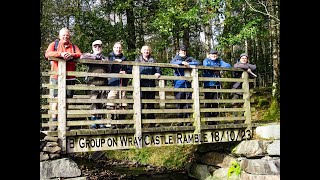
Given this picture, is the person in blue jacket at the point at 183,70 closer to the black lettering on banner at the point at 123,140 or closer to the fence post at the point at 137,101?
the fence post at the point at 137,101

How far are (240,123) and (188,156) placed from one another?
3.17 meters

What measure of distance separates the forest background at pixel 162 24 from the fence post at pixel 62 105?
18.5ft

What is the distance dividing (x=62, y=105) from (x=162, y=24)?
6.68 m

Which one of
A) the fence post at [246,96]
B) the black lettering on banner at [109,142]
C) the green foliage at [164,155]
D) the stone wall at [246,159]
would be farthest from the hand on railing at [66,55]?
the green foliage at [164,155]

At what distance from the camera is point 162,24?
12.4 m

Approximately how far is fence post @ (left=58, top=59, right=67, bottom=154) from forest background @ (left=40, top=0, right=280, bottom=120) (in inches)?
222

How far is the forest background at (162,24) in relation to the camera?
39.0ft

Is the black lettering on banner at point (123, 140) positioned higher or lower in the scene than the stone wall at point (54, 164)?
higher

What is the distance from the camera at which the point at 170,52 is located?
873 inches

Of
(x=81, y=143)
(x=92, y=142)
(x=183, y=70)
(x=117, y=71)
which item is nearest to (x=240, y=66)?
(x=183, y=70)

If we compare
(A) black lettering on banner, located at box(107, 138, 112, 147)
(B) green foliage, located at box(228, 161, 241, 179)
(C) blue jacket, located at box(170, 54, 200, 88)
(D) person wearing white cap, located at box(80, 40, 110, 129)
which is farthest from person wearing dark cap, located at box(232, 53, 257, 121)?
(A) black lettering on banner, located at box(107, 138, 112, 147)

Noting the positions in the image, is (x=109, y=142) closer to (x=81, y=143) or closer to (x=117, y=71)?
(x=81, y=143)

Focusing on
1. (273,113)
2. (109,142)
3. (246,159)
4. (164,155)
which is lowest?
(164,155)
